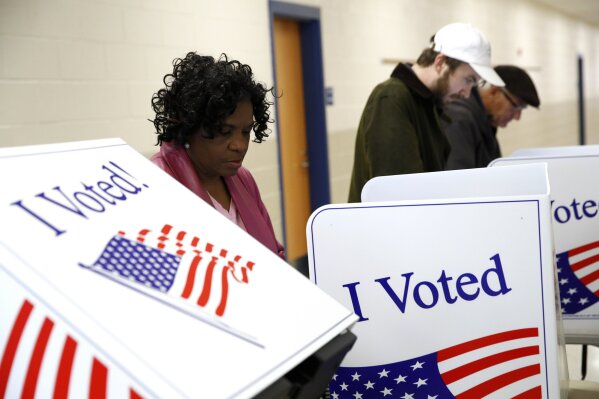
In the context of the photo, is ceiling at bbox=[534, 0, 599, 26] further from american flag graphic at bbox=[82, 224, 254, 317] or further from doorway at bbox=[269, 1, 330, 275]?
american flag graphic at bbox=[82, 224, 254, 317]

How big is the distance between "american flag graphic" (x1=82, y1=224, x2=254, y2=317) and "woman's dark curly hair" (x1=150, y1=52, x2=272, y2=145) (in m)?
0.49

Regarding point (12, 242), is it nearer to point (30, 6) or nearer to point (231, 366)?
point (231, 366)

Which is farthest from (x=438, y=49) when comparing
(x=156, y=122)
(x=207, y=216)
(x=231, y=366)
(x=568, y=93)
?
(x=568, y=93)

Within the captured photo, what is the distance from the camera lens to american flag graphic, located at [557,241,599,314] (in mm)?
1697

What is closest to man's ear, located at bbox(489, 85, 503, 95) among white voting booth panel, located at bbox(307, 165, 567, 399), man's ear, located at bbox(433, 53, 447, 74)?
man's ear, located at bbox(433, 53, 447, 74)

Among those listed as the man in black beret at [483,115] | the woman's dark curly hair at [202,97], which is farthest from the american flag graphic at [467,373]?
the man in black beret at [483,115]

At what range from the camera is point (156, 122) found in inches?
52.0

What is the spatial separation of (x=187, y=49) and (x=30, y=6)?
2.94 ft

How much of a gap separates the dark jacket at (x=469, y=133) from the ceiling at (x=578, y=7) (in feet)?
27.0

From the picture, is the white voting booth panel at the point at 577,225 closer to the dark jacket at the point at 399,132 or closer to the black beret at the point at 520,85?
the dark jacket at the point at 399,132

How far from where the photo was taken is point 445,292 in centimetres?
110

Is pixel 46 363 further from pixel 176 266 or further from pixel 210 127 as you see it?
pixel 210 127

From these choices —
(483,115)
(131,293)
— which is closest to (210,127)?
(131,293)

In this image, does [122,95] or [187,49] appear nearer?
[122,95]
